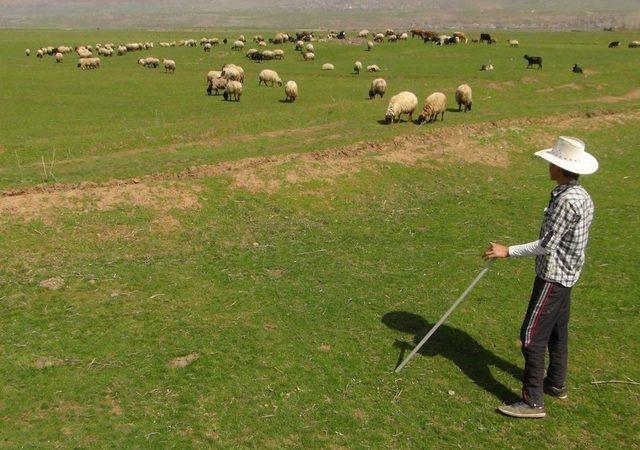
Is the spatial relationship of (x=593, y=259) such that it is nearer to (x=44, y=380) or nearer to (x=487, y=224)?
(x=487, y=224)

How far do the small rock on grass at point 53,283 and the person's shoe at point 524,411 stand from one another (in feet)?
28.7

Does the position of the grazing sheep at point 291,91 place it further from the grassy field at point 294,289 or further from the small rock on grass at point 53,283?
the small rock on grass at point 53,283

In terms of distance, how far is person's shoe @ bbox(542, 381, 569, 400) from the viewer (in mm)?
7234

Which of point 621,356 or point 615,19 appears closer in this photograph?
point 621,356

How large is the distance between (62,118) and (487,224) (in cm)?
2542

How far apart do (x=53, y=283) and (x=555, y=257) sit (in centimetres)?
950

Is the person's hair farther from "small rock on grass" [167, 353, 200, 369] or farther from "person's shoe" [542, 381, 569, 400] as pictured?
"small rock on grass" [167, 353, 200, 369]

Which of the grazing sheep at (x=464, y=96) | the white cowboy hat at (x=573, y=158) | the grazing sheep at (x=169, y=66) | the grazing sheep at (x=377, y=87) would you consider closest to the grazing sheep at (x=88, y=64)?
the grazing sheep at (x=169, y=66)

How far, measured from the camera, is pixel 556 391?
7.25m

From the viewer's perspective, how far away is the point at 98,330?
888 cm

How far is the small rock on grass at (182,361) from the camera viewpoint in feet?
26.4

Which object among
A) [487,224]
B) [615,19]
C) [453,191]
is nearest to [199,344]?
[487,224]

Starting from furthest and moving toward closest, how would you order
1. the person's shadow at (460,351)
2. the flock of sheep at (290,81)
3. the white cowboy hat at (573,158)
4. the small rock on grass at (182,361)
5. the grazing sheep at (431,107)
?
1. the flock of sheep at (290,81)
2. the grazing sheep at (431,107)
3. the small rock on grass at (182,361)
4. the person's shadow at (460,351)
5. the white cowboy hat at (573,158)

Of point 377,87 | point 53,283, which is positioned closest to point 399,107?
point 377,87
